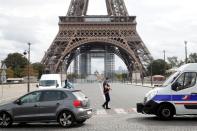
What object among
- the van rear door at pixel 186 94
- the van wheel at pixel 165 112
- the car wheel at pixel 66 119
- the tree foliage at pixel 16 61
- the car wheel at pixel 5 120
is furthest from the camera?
the tree foliage at pixel 16 61

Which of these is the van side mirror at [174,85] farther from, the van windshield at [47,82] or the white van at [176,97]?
the van windshield at [47,82]

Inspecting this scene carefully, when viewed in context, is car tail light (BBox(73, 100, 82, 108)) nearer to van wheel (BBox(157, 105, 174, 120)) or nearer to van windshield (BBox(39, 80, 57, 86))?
van wheel (BBox(157, 105, 174, 120))

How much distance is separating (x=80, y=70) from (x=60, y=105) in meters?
127

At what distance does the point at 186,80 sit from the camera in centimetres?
1723

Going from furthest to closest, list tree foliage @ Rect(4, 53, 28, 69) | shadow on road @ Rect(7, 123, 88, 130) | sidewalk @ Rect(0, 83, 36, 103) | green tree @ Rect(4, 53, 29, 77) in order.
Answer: tree foliage @ Rect(4, 53, 28, 69)
green tree @ Rect(4, 53, 29, 77)
sidewalk @ Rect(0, 83, 36, 103)
shadow on road @ Rect(7, 123, 88, 130)

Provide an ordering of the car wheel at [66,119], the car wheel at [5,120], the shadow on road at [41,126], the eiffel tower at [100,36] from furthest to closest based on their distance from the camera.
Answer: the eiffel tower at [100,36] < the car wheel at [5,120] < the shadow on road at [41,126] < the car wheel at [66,119]

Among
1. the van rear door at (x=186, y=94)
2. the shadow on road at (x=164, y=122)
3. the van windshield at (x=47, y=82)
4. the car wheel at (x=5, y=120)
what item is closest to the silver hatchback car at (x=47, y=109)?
the car wheel at (x=5, y=120)

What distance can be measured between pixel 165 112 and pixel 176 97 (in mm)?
689

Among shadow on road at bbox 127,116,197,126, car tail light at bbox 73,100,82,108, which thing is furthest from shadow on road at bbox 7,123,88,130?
shadow on road at bbox 127,116,197,126

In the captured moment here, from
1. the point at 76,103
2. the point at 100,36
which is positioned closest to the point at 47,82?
the point at 76,103

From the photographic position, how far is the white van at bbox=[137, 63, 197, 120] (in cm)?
1683

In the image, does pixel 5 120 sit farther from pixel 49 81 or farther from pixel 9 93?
pixel 9 93

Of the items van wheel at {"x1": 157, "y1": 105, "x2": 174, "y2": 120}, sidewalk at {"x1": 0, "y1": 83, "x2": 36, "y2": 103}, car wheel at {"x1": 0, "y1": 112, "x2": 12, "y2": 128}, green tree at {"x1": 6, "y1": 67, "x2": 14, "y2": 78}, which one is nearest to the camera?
car wheel at {"x1": 0, "y1": 112, "x2": 12, "y2": 128}

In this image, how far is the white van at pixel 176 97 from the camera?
1683 centimetres
